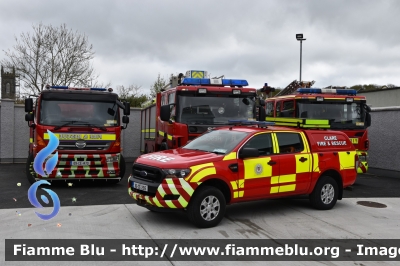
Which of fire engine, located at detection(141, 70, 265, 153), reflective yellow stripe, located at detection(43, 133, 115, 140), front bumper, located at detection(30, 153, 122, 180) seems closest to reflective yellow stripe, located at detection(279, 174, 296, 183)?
fire engine, located at detection(141, 70, 265, 153)

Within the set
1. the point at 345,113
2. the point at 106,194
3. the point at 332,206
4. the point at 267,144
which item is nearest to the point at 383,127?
the point at 345,113

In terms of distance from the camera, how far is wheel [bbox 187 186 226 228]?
699 cm

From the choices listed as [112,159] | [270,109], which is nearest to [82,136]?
[112,159]

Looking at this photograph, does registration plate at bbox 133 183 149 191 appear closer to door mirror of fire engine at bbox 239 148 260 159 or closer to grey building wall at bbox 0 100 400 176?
door mirror of fire engine at bbox 239 148 260 159

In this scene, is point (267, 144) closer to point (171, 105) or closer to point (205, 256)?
point (205, 256)

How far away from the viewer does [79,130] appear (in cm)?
1102

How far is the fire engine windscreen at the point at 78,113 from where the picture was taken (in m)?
11.0

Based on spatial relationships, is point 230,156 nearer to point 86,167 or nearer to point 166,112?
point 166,112

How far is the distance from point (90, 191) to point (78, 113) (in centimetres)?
209

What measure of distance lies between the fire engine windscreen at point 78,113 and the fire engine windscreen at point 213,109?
77.5 inches

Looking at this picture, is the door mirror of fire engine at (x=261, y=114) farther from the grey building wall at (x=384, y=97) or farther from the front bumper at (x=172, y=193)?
the grey building wall at (x=384, y=97)

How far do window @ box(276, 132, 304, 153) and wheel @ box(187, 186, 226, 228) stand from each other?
1802 mm

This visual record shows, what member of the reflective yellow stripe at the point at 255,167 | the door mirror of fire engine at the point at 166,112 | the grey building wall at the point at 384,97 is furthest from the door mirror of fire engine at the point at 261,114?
the grey building wall at the point at 384,97

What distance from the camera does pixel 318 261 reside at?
5684mm
